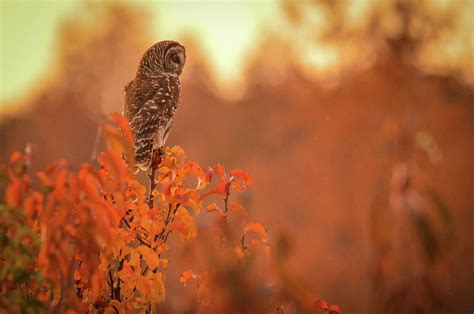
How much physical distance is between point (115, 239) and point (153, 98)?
5.72 feet

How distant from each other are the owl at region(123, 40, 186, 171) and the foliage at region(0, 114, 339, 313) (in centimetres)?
90

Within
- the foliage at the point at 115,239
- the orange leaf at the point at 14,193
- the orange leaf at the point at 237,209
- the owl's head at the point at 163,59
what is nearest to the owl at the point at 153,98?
the owl's head at the point at 163,59

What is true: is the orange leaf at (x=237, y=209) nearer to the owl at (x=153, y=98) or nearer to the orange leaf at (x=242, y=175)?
the orange leaf at (x=242, y=175)

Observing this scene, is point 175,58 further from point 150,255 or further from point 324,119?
point 324,119

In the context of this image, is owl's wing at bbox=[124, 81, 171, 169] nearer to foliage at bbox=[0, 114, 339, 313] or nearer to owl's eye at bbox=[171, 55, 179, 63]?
owl's eye at bbox=[171, 55, 179, 63]

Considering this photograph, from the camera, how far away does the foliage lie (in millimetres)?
2003

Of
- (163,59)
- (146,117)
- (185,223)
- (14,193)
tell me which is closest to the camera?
(14,193)

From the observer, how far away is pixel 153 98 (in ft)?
14.1

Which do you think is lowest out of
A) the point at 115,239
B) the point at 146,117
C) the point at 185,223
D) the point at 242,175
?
the point at 115,239

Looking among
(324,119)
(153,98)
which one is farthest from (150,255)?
(324,119)

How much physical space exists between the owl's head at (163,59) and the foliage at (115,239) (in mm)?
1811

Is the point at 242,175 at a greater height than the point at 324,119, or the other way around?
the point at 324,119

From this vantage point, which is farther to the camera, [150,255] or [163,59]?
[163,59]

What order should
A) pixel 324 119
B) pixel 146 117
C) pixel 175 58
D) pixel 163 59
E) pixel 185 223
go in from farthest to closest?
pixel 324 119, pixel 175 58, pixel 163 59, pixel 146 117, pixel 185 223
